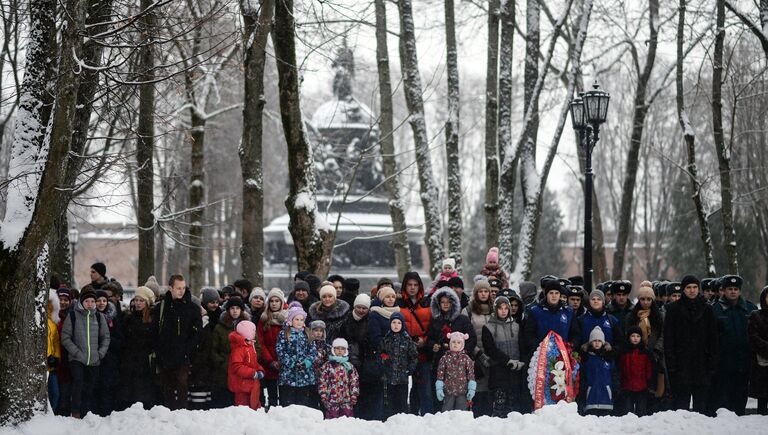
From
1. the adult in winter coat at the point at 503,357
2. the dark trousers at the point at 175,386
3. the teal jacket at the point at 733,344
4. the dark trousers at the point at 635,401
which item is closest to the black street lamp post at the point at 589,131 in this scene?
the teal jacket at the point at 733,344

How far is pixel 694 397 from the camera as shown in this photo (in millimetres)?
11445

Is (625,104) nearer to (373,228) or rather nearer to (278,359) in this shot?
(373,228)

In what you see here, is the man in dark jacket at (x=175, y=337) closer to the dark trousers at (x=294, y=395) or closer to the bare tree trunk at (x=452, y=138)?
the dark trousers at (x=294, y=395)

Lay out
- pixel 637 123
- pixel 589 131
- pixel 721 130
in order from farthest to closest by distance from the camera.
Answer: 1. pixel 637 123
2. pixel 721 130
3. pixel 589 131

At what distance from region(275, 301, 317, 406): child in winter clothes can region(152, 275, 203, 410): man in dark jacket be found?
1205mm

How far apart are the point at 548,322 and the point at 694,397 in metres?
2.22

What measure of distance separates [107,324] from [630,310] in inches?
257

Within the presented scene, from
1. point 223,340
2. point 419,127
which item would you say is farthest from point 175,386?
point 419,127

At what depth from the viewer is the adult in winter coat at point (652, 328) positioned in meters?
11.3

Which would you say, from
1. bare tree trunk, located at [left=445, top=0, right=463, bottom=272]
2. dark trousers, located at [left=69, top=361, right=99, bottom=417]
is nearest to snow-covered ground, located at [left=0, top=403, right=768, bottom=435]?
dark trousers, located at [left=69, top=361, right=99, bottom=417]

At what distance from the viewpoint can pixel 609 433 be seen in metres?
9.16

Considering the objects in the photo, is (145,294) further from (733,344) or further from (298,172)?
(733,344)

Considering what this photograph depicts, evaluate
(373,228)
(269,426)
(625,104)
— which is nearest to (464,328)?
(269,426)

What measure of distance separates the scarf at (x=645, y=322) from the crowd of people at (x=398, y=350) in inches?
1.1
